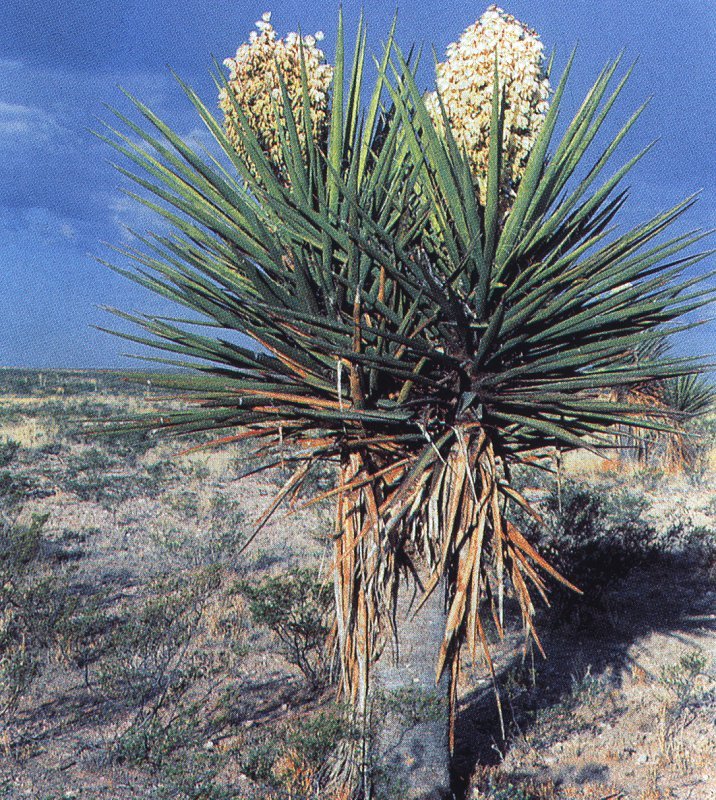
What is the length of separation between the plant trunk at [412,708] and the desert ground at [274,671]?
1.13 feet

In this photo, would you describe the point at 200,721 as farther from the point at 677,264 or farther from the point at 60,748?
the point at 677,264

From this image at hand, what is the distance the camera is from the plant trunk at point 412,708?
3660mm

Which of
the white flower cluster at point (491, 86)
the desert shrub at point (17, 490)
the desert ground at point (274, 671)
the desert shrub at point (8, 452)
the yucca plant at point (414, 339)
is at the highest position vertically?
the white flower cluster at point (491, 86)

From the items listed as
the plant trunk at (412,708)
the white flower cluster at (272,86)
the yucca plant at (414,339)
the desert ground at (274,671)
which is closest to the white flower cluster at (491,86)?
the yucca plant at (414,339)

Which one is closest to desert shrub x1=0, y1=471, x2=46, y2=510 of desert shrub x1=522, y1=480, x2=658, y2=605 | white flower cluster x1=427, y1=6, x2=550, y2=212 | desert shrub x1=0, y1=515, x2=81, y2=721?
desert shrub x1=0, y1=515, x2=81, y2=721

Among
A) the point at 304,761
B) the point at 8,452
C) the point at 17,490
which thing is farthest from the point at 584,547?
the point at 8,452

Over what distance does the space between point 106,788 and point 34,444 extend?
14.6 metres

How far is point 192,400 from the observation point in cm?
357

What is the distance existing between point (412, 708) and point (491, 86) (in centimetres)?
307

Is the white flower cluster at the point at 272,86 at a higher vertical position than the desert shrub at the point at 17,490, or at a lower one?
higher

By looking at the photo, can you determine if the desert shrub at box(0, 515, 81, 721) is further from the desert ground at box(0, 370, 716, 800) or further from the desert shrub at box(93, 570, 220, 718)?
the desert shrub at box(93, 570, 220, 718)

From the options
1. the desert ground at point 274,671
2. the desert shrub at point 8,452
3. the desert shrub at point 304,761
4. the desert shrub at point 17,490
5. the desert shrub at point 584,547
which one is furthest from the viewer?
the desert shrub at point 8,452

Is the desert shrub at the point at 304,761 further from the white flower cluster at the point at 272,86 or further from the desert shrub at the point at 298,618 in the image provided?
the white flower cluster at the point at 272,86

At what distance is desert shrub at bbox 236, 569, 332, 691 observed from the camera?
19.1 feet
